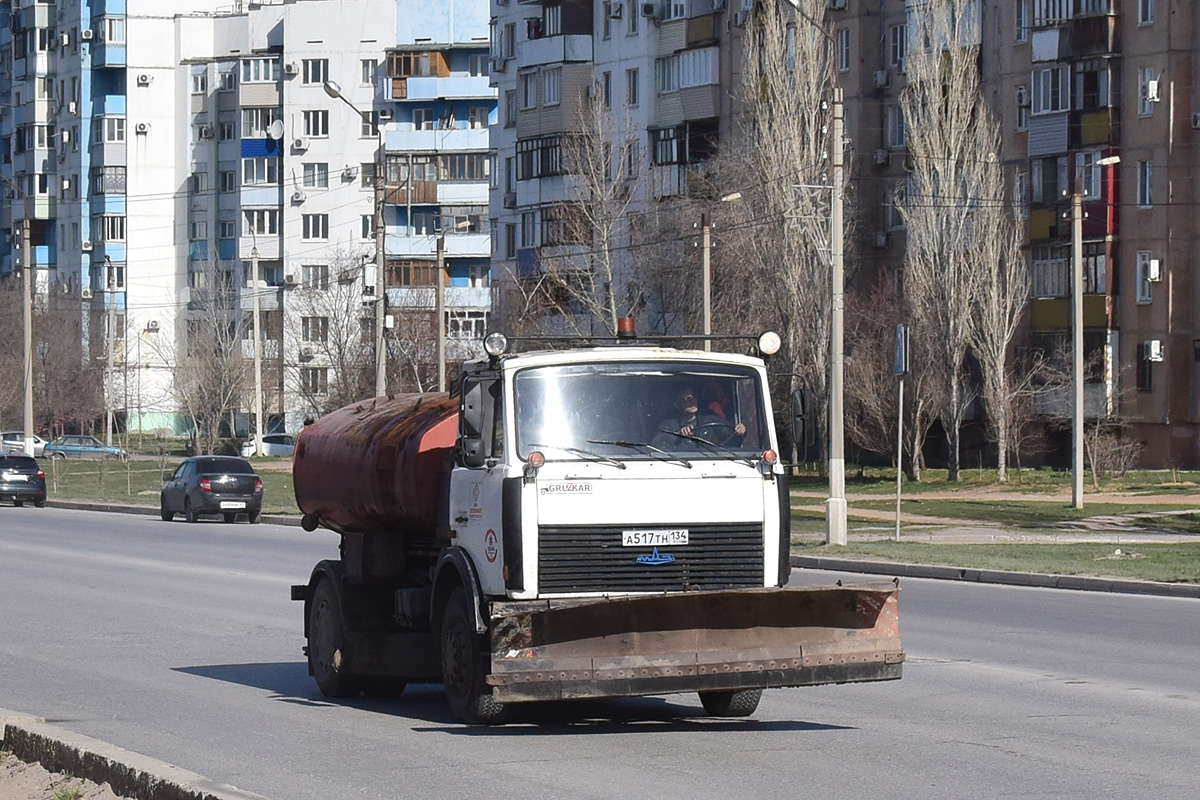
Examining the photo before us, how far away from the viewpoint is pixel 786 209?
196ft

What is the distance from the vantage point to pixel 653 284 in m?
64.9

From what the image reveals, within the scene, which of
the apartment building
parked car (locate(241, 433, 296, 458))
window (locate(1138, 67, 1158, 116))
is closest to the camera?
window (locate(1138, 67, 1158, 116))

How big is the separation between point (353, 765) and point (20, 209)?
119360 millimetres

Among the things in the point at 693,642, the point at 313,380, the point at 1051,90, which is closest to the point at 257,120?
the point at 313,380

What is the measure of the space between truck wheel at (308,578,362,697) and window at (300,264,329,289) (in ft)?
299

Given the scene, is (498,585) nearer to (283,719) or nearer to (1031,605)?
(283,719)

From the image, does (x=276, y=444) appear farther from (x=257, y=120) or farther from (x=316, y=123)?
(x=257, y=120)

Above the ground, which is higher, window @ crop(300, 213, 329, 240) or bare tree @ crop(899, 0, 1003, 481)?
window @ crop(300, 213, 329, 240)

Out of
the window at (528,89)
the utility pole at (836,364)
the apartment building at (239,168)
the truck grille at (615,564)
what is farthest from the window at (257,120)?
the truck grille at (615,564)

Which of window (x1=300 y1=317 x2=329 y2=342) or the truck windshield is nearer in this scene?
the truck windshield

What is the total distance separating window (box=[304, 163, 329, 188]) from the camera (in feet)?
359

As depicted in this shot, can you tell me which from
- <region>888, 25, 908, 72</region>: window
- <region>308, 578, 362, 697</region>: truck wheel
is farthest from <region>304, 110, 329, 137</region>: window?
<region>308, 578, 362, 697</region>: truck wheel

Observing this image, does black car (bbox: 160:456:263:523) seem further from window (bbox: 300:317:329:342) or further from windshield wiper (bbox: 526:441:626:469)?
window (bbox: 300:317:329:342)

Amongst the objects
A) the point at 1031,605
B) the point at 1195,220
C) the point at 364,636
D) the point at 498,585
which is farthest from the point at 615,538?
the point at 1195,220
